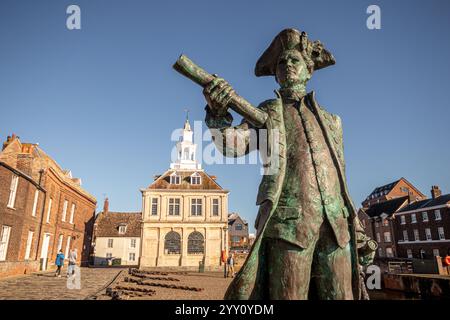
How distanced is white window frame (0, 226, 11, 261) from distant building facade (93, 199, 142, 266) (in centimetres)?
2647

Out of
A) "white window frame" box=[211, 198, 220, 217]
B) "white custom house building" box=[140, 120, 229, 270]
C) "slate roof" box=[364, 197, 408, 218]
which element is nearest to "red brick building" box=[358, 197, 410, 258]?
"slate roof" box=[364, 197, 408, 218]

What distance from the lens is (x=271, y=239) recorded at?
2.35m

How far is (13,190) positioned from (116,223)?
30.4 m

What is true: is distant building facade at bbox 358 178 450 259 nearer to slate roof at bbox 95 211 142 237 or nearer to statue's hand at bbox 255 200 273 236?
slate roof at bbox 95 211 142 237

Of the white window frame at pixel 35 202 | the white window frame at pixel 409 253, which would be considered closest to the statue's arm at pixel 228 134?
the white window frame at pixel 35 202

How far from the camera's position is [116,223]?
48.1 meters

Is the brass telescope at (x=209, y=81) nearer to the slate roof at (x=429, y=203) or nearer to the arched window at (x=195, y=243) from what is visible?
the arched window at (x=195, y=243)

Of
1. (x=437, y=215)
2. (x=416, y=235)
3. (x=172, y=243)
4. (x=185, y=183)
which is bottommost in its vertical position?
(x=172, y=243)

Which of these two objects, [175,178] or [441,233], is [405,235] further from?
[175,178]

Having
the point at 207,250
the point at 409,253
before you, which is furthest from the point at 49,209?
the point at 409,253

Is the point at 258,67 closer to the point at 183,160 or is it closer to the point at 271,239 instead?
the point at 271,239

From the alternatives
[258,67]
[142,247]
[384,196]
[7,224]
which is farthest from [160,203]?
[384,196]
